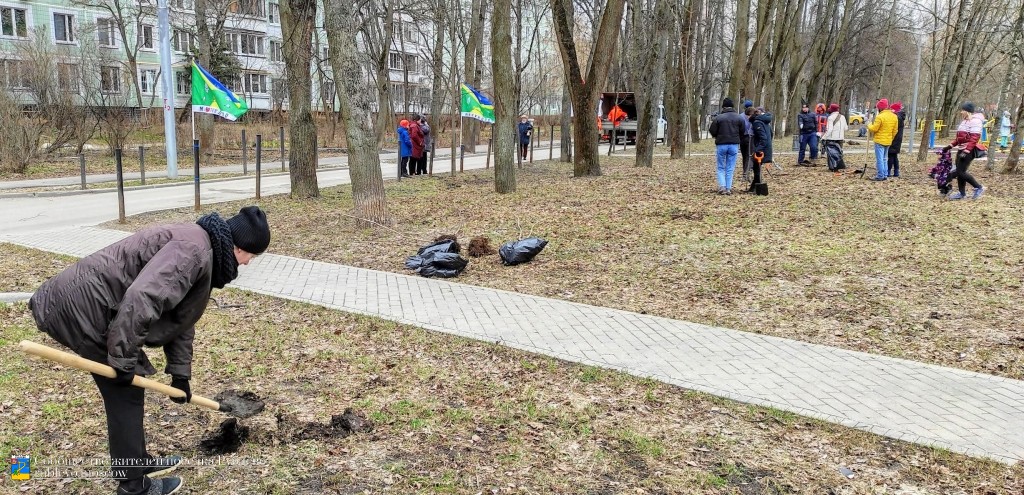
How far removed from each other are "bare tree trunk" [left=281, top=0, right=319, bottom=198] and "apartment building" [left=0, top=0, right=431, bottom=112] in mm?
394

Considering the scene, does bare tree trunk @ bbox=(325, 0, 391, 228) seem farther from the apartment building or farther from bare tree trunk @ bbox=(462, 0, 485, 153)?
bare tree trunk @ bbox=(462, 0, 485, 153)

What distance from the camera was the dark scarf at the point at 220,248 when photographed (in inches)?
127

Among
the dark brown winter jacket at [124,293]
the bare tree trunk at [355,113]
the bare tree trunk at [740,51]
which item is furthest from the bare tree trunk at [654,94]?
the dark brown winter jacket at [124,293]

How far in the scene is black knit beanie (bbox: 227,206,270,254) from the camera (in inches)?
129

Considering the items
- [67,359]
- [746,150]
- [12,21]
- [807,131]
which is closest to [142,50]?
[12,21]

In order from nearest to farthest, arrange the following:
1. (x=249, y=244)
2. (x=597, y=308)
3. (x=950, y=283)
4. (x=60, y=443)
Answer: (x=249, y=244), (x=60, y=443), (x=597, y=308), (x=950, y=283)

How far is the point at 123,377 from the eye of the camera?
3.07m

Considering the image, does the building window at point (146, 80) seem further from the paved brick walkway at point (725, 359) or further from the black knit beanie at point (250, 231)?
the black knit beanie at point (250, 231)

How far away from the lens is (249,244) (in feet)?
10.8

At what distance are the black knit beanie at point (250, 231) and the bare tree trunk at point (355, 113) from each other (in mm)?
7357

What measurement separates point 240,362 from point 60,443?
1.47 m

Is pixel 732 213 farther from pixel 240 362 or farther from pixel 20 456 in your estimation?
pixel 20 456

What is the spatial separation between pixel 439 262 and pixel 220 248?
4.99 m

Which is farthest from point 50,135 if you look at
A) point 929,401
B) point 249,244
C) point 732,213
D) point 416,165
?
point 929,401
